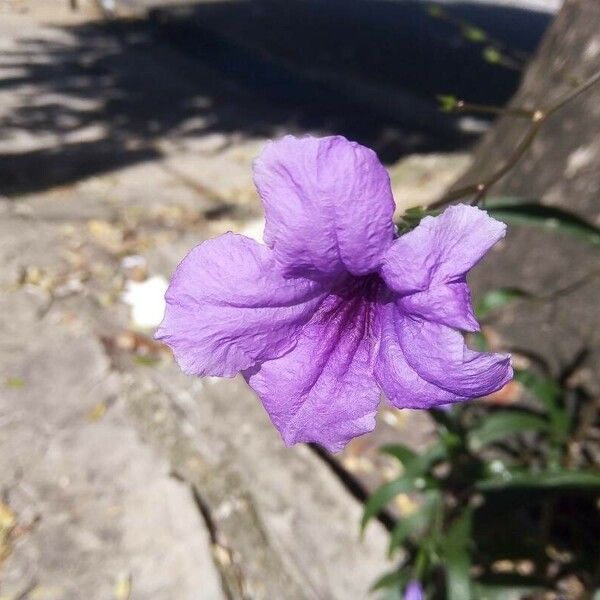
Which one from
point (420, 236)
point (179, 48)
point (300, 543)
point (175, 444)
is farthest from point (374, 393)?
point (179, 48)

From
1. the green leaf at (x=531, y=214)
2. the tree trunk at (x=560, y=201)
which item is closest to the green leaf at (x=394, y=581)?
the tree trunk at (x=560, y=201)

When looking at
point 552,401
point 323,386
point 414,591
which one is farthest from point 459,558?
point 323,386

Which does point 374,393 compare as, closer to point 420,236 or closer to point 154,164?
point 420,236

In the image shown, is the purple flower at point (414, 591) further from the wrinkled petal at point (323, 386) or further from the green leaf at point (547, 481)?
the wrinkled petal at point (323, 386)

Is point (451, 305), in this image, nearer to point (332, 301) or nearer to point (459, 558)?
point (332, 301)

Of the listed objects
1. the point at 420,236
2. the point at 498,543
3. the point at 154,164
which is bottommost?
the point at 154,164

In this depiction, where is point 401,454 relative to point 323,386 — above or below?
below
